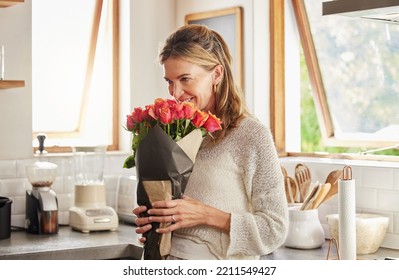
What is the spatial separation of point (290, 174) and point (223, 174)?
132 cm

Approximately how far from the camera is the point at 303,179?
285 centimetres

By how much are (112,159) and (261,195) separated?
68.6 inches

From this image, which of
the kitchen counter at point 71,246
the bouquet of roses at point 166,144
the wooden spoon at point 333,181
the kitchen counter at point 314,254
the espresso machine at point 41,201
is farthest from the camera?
the espresso machine at point 41,201

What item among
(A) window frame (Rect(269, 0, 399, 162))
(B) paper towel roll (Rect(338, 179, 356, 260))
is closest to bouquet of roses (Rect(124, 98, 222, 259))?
(B) paper towel roll (Rect(338, 179, 356, 260))

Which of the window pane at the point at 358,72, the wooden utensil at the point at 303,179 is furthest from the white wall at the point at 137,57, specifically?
the wooden utensil at the point at 303,179

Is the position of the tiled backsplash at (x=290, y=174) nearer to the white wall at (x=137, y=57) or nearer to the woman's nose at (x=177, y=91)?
the white wall at (x=137, y=57)

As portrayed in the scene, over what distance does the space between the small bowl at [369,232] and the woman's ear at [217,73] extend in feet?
3.26

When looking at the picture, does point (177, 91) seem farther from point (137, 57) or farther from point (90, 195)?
point (137, 57)

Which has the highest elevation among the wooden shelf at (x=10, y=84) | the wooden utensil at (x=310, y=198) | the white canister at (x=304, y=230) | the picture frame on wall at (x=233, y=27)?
the picture frame on wall at (x=233, y=27)

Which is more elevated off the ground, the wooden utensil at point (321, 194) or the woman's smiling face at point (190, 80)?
the woman's smiling face at point (190, 80)

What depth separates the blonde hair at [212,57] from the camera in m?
1.69

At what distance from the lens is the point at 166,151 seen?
5.16 feet

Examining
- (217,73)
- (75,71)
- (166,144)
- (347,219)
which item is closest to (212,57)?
(217,73)

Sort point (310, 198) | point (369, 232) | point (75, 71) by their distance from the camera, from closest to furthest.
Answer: point (369, 232) → point (310, 198) → point (75, 71)
